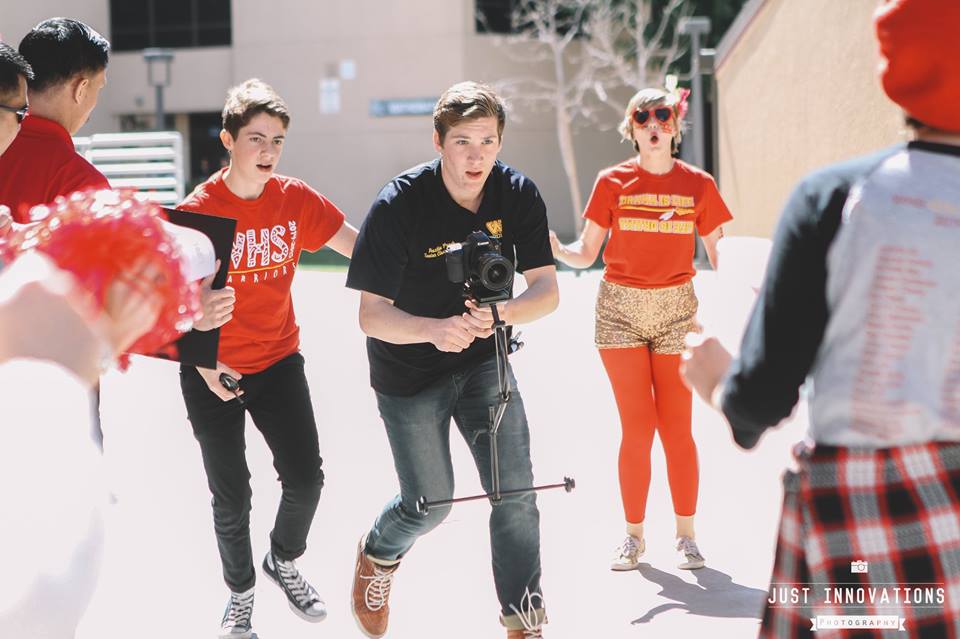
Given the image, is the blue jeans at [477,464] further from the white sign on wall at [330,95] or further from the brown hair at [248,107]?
the white sign on wall at [330,95]

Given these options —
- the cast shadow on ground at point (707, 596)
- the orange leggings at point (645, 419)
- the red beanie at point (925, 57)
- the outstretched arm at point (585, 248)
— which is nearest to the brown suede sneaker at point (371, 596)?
the cast shadow on ground at point (707, 596)

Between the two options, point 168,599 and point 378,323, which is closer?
point 378,323

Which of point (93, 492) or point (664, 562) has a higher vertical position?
point (93, 492)

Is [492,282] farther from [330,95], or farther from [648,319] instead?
[330,95]

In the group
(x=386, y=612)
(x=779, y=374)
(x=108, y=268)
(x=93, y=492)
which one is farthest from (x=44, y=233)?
(x=386, y=612)

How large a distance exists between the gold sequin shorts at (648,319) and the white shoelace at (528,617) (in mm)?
1718

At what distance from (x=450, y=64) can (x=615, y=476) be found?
3042 cm

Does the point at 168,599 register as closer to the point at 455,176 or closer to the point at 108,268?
the point at 455,176

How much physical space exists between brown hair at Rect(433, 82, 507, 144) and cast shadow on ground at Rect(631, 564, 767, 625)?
206 centimetres

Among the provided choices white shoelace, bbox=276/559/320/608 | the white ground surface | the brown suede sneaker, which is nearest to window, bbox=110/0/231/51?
the white ground surface

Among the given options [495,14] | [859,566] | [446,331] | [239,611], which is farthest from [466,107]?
[495,14]

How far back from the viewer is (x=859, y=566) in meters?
1.99

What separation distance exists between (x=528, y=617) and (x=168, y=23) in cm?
3779

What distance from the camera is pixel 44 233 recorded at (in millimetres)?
1549
